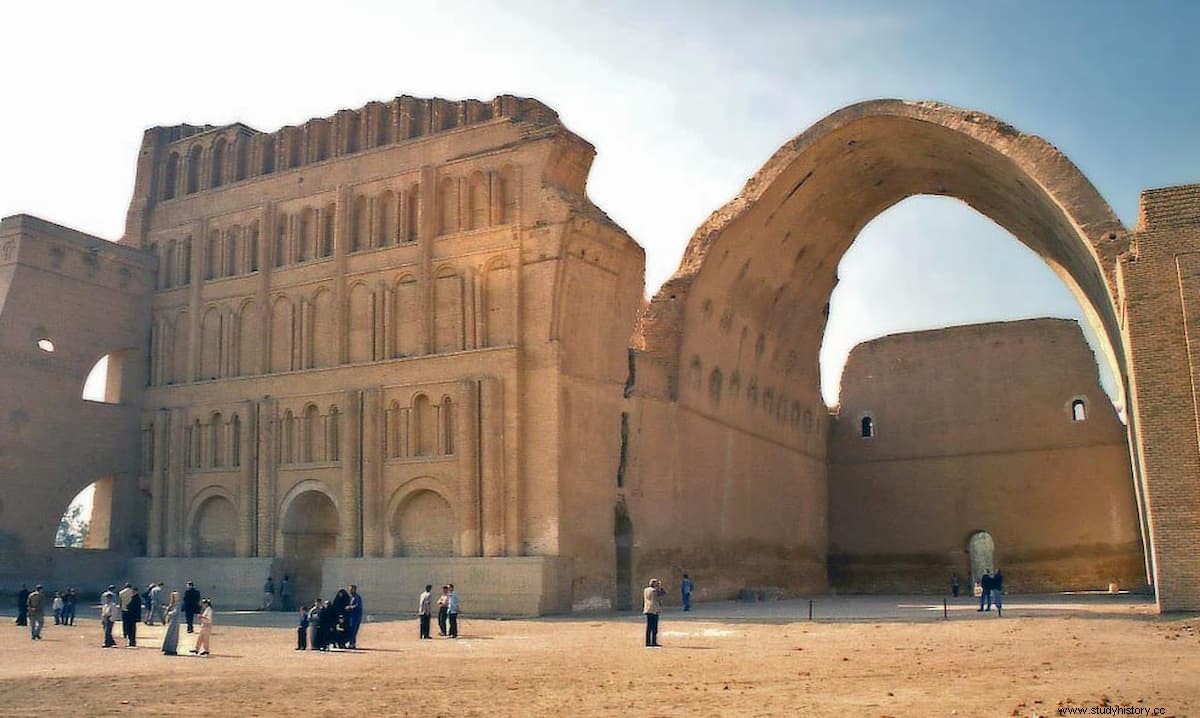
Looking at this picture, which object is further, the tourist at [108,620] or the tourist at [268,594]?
the tourist at [268,594]

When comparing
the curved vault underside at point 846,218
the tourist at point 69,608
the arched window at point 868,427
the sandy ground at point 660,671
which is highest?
the curved vault underside at point 846,218

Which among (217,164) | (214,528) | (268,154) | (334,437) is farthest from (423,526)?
(217,164)

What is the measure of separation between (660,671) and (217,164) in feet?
77.2

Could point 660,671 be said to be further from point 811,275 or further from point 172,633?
point 811,275

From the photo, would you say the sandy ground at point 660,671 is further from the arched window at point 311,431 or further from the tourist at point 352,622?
the arched window at point 311,431

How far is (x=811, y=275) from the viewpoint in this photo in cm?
3525

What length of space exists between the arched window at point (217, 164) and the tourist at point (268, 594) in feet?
37.6

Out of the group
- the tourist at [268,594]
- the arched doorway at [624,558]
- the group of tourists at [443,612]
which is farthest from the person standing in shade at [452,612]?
the tourist at [268,594]

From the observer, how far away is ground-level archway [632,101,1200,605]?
22109 millimetres

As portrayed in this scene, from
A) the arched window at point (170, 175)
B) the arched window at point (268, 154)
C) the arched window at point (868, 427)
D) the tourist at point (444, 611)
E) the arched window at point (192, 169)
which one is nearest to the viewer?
the tourist at point (444, 611)

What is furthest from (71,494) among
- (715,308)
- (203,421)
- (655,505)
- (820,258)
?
(820,258)

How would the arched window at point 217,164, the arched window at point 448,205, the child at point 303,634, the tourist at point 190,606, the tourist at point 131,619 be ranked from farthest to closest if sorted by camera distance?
the arched window at point 217,164
the arched window at point 448,205
the tourist at point 190,606
the tourist at point 131,619
the child at point 303,634

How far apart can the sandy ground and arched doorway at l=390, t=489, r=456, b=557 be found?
4.36 m

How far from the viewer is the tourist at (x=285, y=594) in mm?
27719
